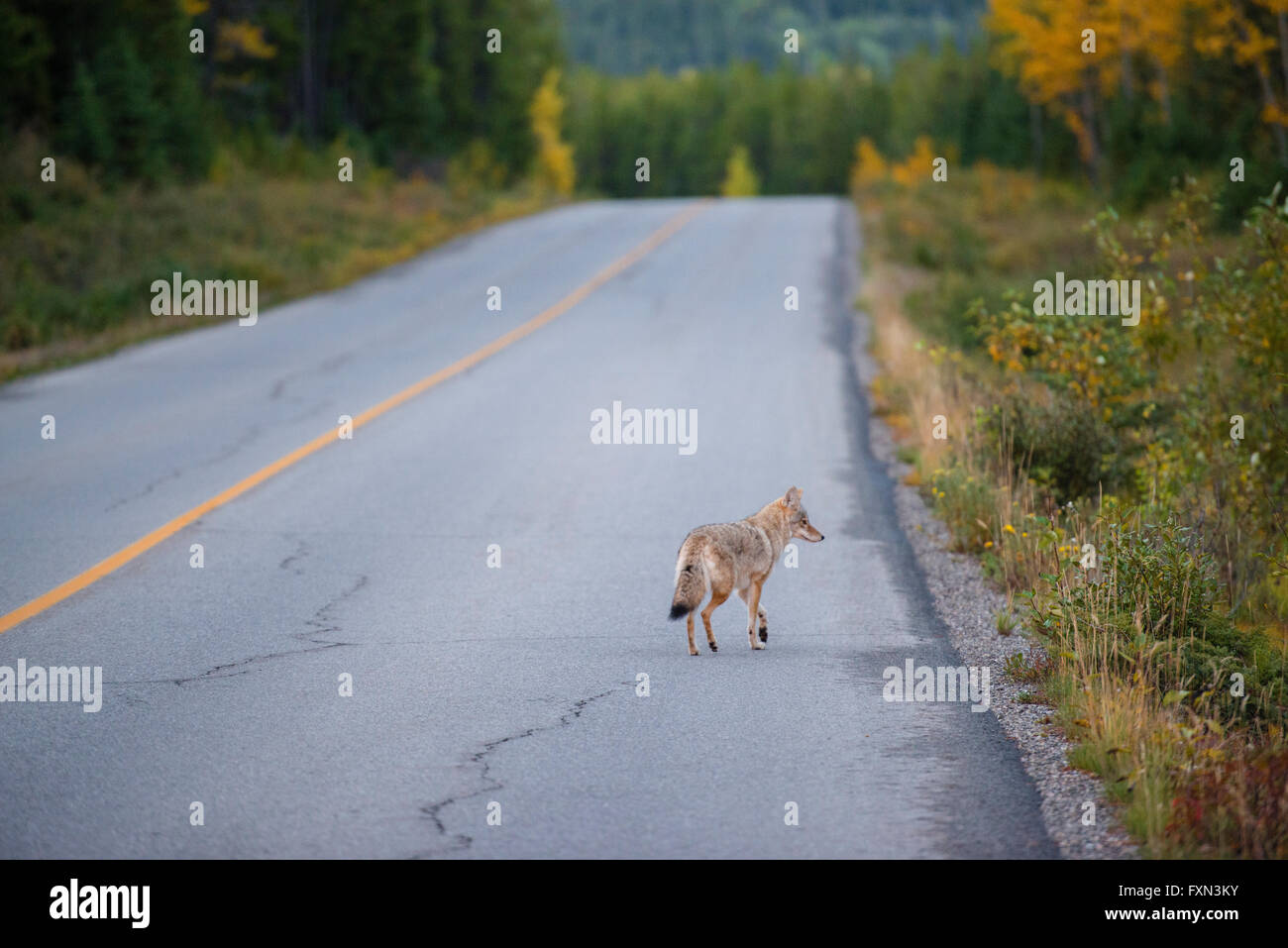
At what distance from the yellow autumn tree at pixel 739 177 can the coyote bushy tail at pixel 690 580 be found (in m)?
111

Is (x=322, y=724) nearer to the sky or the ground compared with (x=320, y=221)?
nearer to the ground

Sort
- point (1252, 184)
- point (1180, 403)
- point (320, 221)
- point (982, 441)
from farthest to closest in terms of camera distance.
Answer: point (320, 221), point (1252, 184), point (1180, 403), point (982, 441)

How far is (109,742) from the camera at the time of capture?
5520 millimetres

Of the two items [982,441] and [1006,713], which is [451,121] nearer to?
[982,441]

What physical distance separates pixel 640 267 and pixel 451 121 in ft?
109

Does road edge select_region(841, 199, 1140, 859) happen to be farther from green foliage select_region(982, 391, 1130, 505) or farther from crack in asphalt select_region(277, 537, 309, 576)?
crack in asphalt select_region(277, 537, 309, 576)

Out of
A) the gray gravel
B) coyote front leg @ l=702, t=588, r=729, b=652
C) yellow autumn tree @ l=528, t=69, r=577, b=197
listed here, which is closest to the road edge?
the gray gravel

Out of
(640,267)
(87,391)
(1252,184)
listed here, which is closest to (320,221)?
(640,267)

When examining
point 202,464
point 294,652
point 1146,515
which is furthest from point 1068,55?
point 294,652

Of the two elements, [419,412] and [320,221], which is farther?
[320,221]

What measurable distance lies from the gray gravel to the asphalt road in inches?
4.6

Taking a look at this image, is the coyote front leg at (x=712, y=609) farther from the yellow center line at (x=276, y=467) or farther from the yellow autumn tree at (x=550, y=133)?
the yellow autumn tree at (x=550, y=133)

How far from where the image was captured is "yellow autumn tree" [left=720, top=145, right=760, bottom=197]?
116 meters

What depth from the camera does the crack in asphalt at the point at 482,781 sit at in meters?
4.58
